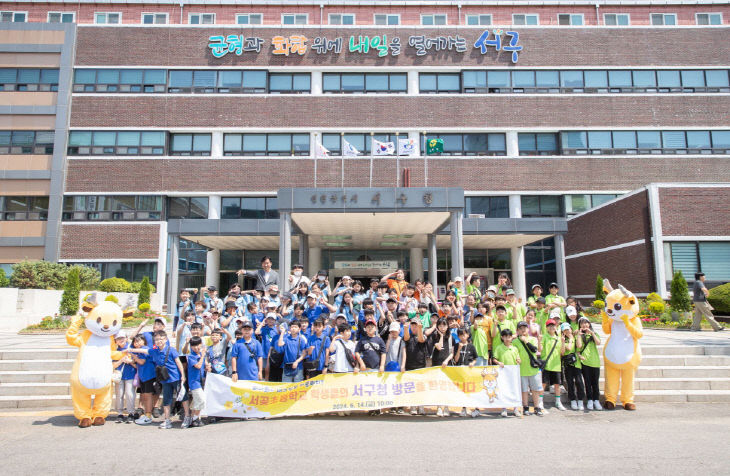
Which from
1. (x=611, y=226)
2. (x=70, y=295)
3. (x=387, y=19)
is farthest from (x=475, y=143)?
(x=70, y=295)

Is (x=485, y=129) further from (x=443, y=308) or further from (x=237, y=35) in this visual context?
(x=443, y=308)

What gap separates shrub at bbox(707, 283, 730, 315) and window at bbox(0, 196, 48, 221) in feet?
108

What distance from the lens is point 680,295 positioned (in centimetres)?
1669

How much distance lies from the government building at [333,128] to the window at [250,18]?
506 cm

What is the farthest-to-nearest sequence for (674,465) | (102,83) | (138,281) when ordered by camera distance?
(102,83)
(138,281)
(674,465)

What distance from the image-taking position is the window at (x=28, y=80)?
28578 millimetres

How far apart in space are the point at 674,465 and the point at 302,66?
28.1 meters

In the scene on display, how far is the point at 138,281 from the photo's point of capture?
1051 inches

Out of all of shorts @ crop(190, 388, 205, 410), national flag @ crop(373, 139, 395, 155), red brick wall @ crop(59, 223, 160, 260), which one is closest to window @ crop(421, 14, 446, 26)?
national flag @ crop(373, 139, 395, 155)

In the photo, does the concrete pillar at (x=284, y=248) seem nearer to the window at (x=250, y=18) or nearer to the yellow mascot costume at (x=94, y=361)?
the yellow mascot costume at (x=94, y=361)

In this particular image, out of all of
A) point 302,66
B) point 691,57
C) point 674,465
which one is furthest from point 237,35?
point 674,465

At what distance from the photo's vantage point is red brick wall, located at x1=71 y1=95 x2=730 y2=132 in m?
28.2

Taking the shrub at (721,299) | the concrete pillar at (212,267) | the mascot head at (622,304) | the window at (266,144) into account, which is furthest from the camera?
the window at (266,144)

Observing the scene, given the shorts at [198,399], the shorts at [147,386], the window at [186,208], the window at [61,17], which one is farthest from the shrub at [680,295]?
the window at [61,17]
